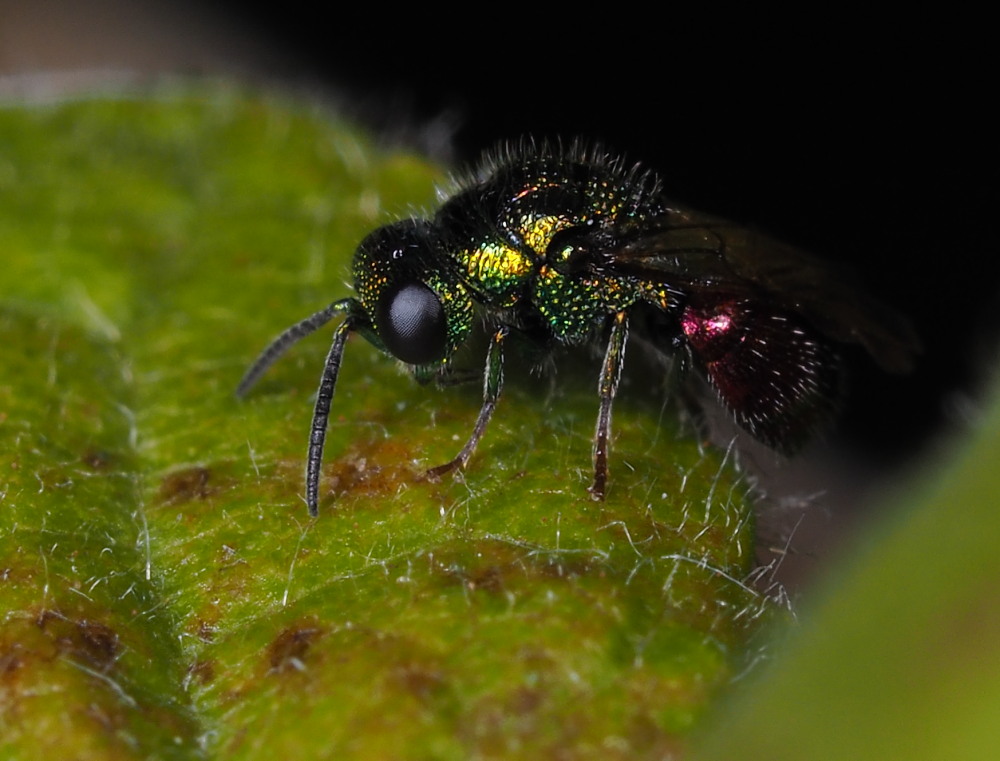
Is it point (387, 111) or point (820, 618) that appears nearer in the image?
point (820, 618)

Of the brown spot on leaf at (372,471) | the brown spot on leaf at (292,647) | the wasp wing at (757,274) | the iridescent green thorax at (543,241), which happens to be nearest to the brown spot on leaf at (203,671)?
the brown spot on leaf at (292,647)

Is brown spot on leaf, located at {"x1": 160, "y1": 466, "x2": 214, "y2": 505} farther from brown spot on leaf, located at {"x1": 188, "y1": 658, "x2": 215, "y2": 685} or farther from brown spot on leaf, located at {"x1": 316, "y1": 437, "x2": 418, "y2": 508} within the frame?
brown spot on leaf, located at {"x1": 188, "y1": 658, "x2": 215, "y2": 685}

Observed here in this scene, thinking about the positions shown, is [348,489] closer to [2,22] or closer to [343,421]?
[343,421]

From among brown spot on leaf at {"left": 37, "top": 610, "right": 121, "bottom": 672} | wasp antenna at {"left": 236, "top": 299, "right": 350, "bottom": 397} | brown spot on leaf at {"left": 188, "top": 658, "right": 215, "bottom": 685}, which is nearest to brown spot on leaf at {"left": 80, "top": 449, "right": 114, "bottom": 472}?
wasp antenna at {"left": 236, "top": 299, "right": 350, "bottom": 397}

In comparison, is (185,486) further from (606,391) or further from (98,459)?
(606,391)

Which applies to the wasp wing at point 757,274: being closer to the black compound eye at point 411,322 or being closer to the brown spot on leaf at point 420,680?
the black compound eye at point 411,322

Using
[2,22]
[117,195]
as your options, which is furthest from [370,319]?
[2,22]
